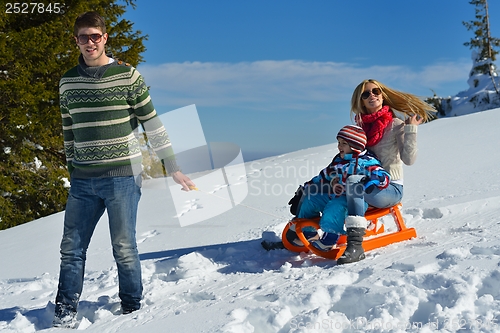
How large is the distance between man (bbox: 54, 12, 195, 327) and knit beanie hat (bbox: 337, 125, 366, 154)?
1295mm

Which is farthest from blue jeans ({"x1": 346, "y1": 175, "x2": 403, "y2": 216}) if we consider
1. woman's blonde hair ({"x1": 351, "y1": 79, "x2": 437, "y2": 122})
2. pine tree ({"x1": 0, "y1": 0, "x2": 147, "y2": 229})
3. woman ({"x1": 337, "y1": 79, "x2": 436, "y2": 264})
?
pine tree ({"x1": 0, "y1": 0, "x2": 147, "y2": 229})

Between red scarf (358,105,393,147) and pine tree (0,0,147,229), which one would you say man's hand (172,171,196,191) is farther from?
pine tree (0,0,147,229)

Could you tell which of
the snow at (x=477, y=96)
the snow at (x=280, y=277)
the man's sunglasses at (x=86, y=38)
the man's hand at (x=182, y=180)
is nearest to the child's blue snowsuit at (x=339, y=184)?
the snow at (x=280, y=277)

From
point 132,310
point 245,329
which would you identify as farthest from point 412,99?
point 132,310

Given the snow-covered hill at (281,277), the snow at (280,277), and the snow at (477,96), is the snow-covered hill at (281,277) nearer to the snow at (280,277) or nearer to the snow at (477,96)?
the snow at (280,277)

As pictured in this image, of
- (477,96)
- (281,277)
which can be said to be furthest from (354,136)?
(477,96)

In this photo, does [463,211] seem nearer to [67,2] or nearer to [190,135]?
[190,135]

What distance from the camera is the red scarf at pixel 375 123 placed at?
11.5 ft

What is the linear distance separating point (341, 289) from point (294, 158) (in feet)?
25.6

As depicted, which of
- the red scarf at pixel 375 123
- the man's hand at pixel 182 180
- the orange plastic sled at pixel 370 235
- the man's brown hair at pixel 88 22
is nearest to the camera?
the man's brown hair at pixel 88 22

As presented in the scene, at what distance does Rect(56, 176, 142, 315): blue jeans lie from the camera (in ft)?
8.33

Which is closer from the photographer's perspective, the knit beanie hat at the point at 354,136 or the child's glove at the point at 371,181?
the child's glove at the point at 371,181

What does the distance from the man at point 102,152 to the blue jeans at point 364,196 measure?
3.88ft

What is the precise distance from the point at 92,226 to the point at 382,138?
223 centimetres
